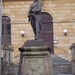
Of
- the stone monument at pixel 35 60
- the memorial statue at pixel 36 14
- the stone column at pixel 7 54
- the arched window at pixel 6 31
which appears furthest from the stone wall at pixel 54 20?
the stone monument at pixel 35 60

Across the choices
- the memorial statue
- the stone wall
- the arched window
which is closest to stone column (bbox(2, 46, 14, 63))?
the stone wall

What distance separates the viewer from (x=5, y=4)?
2447cm

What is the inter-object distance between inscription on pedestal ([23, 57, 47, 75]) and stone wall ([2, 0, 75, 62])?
1245cm

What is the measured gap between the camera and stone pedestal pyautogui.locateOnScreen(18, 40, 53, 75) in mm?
10945

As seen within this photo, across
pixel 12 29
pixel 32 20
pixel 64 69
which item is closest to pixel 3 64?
pixel 64 69

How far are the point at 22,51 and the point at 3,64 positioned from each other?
5724 millimetres

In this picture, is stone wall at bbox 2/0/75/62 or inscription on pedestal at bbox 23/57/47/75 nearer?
inscription on pedestal at bbox 23/57/47/75

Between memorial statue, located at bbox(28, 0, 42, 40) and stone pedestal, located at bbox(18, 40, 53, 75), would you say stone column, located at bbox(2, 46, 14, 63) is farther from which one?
stone pedestal, located at bbox(18, 40, 53, 75)

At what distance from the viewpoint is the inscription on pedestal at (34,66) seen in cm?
1094

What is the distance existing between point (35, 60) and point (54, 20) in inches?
513

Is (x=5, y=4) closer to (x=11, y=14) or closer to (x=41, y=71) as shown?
(x=11, y=14)

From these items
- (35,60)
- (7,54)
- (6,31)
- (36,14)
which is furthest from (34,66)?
(6,31)

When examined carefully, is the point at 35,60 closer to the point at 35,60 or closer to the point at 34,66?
the point at 35,60

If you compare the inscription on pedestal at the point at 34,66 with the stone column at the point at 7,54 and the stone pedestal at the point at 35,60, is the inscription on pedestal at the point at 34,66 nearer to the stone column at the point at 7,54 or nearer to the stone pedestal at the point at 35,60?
the stone pedestal at the point at 35,60
